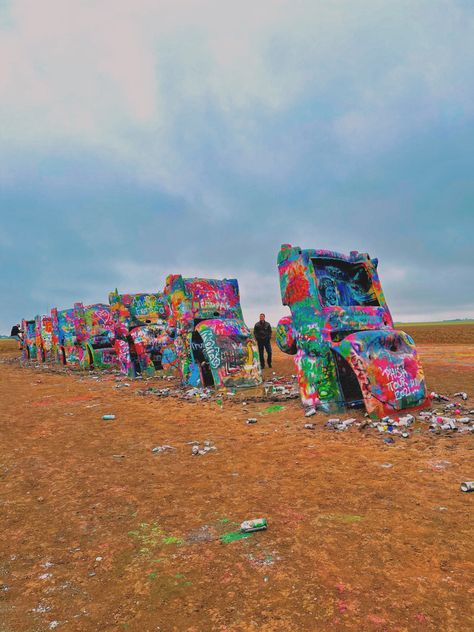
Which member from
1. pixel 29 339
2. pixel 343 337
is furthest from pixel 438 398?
pixel 29 339

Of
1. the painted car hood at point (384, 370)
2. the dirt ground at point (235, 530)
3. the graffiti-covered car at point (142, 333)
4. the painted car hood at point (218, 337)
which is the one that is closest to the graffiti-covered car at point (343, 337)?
the painted car hood at point (384, 370)

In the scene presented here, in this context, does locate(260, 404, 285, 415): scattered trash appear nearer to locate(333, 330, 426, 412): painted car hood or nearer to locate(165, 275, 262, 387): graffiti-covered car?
locate(333, 330, 426, 412): painted car hood

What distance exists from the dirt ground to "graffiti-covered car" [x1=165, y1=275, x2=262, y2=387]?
13.8 ft

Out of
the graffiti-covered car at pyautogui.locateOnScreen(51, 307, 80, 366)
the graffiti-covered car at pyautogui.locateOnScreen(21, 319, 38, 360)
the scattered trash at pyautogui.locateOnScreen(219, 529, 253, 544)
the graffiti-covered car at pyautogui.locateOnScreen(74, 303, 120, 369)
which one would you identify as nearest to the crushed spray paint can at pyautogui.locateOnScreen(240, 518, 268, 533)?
the scattered trash at pyautogui.locateOnScreen(219, 529, 253, 544)

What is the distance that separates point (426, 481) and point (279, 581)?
2276mm

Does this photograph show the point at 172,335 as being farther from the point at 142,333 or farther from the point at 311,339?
the point at 311,339

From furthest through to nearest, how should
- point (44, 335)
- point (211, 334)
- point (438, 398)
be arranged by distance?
1. point (44, 335)
2. point (211, 334)
3. point (438, 398)

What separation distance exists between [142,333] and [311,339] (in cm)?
922

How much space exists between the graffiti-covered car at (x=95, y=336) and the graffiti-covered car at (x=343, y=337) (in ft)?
41.2

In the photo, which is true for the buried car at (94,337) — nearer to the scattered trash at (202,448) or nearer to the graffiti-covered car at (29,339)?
the graffiti-covered car at (29,339)

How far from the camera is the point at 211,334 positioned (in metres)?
10.7

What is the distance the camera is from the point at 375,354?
6602 mm

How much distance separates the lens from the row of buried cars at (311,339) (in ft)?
21.9

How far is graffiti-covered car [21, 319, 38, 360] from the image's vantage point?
29688 millimetres
